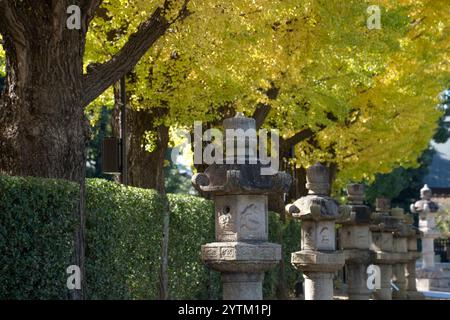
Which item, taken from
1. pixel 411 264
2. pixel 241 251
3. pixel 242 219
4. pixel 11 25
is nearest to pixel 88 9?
pixel 11 25

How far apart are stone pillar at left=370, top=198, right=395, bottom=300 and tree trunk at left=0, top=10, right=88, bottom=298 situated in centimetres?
1339

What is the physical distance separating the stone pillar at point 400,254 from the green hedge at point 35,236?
16.3 metres

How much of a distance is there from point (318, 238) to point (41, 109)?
5.68 meters

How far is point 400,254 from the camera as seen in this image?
29266 millimetres

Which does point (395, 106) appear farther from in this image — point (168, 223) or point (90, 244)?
point (90, 244)

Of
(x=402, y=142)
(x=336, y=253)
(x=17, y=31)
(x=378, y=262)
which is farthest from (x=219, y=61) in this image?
(x=402, y=142)

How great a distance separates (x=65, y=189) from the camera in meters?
13.1

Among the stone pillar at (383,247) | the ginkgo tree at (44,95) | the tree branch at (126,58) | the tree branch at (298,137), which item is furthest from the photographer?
the tree branch at (298,137)

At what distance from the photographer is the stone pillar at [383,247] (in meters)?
26.4

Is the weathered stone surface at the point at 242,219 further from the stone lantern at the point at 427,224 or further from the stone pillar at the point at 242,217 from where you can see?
the stone lantern at the point at 427,224

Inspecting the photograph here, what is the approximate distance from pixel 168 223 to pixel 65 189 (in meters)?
5.62

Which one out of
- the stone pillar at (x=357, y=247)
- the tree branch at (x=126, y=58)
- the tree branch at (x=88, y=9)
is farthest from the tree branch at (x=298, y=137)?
the tree branch at (x=88, y=9)

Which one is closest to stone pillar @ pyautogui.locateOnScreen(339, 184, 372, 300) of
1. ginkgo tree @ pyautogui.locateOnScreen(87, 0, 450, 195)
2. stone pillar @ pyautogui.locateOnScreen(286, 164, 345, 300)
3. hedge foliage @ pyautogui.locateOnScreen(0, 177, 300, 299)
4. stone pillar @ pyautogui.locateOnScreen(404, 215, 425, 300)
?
ginkgo tree @ pyautogui.locateOnScreen(87, 0, 450, 195)

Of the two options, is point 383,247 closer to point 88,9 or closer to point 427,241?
point 88,9
